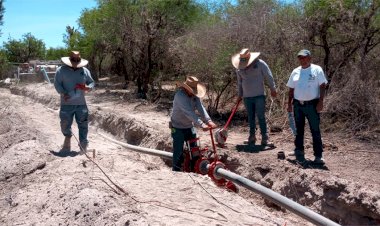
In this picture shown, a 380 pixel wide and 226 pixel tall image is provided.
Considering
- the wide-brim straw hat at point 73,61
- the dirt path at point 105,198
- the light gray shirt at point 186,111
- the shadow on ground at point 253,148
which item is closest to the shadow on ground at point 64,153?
the dirt path at point 105,198

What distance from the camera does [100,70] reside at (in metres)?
34.4

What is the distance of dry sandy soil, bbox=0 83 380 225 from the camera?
5445 mm

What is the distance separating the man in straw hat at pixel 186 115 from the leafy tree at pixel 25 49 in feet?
155

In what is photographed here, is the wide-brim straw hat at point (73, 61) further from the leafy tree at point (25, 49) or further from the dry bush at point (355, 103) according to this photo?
the leafy tree at point (25, 49)

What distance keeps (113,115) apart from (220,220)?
9122 millimetres

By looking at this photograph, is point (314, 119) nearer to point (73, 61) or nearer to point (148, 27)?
point (73, 61)

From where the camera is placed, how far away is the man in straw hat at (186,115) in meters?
7.03

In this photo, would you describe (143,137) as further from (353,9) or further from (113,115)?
(353,9)

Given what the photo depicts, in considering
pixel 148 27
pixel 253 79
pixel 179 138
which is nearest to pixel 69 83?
pixel 179 138

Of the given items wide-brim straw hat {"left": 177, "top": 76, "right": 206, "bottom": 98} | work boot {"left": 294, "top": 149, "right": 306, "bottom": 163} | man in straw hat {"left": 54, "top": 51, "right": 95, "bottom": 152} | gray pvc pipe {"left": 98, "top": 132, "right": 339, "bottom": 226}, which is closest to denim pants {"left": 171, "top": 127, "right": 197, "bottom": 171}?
wide-brim straw hat {"left": 177, "top": 76, "right": 206, "bottom": 98}

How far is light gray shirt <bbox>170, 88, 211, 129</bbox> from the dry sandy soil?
772mm

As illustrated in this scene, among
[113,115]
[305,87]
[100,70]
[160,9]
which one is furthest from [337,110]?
[100,70]

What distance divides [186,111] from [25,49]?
49.0 metres

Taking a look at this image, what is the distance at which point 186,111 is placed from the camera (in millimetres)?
7020
